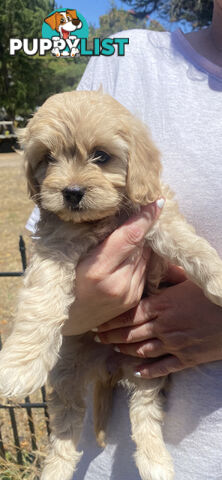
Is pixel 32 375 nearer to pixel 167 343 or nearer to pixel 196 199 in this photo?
pixel 167 343

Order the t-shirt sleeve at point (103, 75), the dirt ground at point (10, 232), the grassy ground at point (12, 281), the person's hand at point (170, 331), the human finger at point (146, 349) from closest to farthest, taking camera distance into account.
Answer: the person's hand at point (170, 331) → the human finger at point (146, 349) → the t-shirt sleeve at point (103, 75) → the grassy ground at point (12, 281) → the dirt ground at point (10, 232)

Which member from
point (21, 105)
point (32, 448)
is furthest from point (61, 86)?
point (32, 448)

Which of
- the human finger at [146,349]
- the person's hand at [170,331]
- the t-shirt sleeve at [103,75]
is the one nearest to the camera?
the person's hand at [170,331]

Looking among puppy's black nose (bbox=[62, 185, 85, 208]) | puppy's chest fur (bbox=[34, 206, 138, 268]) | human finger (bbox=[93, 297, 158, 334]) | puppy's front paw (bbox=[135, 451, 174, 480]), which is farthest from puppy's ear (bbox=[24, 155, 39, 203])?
puppy's front paw (bbox=[135, 451, 174, 480])

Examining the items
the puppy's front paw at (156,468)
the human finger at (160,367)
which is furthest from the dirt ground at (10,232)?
the puppy's front paw at (156,468)

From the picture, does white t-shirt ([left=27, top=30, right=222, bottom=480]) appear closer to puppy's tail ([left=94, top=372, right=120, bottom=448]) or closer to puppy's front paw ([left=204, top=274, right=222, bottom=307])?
puppy's tail ([left=94, top=372, right=120, bottom=448])

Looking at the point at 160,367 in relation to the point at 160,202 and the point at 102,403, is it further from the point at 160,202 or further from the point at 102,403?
the point at 160,202

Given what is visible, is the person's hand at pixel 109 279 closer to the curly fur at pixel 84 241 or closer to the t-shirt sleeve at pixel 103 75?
the curly fur at pixel 84 241
